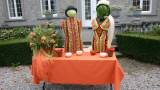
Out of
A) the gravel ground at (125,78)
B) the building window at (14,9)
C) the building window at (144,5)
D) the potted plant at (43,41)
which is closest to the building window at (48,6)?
the building window at (14,9)

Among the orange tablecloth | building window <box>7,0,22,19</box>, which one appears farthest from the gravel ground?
building window <box>7,0,22,19</box>

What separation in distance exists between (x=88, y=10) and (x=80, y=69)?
8310 mm

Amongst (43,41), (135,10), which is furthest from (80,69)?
(135,10)

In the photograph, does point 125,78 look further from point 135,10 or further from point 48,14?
point 48,14

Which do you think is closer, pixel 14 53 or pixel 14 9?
pixel 14 53

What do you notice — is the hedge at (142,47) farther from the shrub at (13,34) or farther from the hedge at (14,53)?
the shrub at (13,34)

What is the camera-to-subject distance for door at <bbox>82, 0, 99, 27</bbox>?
Result: 41.9 feet

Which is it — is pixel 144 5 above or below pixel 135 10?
above

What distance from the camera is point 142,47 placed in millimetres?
7820

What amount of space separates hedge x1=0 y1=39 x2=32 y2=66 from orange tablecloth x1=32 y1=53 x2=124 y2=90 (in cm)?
290

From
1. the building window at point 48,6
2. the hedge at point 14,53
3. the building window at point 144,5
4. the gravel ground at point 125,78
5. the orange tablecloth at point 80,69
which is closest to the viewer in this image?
the orange tablecloth at point 80,69

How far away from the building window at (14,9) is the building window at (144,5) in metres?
5.99

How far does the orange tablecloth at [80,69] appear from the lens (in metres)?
4.87

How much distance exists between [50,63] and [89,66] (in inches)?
30.4
